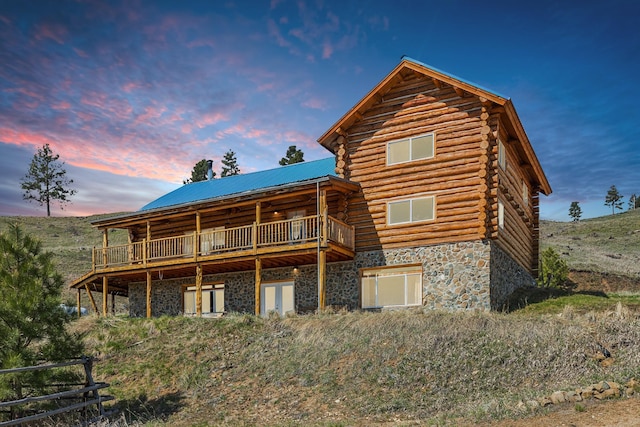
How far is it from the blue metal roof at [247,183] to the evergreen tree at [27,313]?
1245 centimetres

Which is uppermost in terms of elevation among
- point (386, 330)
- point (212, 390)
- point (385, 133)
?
point (385, 133)

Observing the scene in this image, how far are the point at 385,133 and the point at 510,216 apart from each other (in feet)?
22.7

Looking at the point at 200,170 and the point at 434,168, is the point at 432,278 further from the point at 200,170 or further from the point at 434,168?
the point at 200,170

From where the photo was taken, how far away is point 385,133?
27.7 metres

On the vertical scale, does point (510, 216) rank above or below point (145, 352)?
above

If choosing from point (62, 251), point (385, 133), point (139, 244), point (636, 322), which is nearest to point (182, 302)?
point (139, 244)

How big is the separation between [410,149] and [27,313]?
16395 mm

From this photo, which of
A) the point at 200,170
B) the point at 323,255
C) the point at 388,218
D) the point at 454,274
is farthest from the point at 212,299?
the point at 200,170

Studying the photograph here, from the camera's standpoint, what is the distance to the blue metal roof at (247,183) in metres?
30.9

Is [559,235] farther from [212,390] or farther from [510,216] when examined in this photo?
[212,390]

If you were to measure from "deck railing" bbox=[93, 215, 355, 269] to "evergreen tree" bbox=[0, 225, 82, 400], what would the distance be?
10771 millimetres

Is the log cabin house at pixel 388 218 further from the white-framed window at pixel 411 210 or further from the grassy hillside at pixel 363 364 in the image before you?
the grassy hillside at pixel 363 364

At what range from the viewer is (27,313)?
55.5ft

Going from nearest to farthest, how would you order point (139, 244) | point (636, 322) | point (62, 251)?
point (636, 322)
point (139, 244)
point (62, 251)
